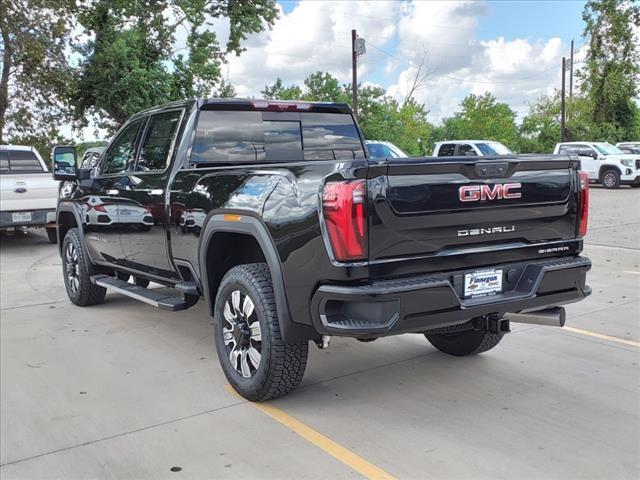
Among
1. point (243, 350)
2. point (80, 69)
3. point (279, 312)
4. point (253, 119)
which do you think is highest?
point (80, 69)

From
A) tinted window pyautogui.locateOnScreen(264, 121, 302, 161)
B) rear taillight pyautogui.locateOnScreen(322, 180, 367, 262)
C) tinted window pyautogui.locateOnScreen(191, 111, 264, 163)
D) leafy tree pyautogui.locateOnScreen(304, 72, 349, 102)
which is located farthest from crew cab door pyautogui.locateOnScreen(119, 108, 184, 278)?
leafy tree pyautogui.locateOnScreen(304, 72, 349, 102)

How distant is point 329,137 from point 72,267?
10.7 ft

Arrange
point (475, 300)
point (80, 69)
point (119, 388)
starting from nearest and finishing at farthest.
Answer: point (475, 300)
point (119, 388)
point (80, 69)

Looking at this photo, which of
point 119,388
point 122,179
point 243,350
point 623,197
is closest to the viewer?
point 243,350

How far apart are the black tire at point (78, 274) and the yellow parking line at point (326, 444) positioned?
3.29 metres

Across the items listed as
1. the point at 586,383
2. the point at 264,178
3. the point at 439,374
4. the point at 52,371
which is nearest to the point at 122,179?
the point at 52,371

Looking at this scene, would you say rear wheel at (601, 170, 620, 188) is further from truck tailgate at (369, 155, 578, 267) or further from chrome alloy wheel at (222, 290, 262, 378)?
chrome alloy wheel at (222, 290, 262, 378)

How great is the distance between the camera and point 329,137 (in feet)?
18.3

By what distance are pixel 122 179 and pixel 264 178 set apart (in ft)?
7.87

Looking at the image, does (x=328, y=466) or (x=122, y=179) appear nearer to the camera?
(x=328, y=466)

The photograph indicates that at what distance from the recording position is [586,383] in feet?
14.1

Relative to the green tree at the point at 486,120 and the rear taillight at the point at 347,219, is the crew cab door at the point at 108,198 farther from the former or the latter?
the green tree at the point at 486,120

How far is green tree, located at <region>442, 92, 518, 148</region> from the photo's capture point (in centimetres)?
5722

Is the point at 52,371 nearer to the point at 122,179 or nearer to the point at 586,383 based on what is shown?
the point at 122,179
